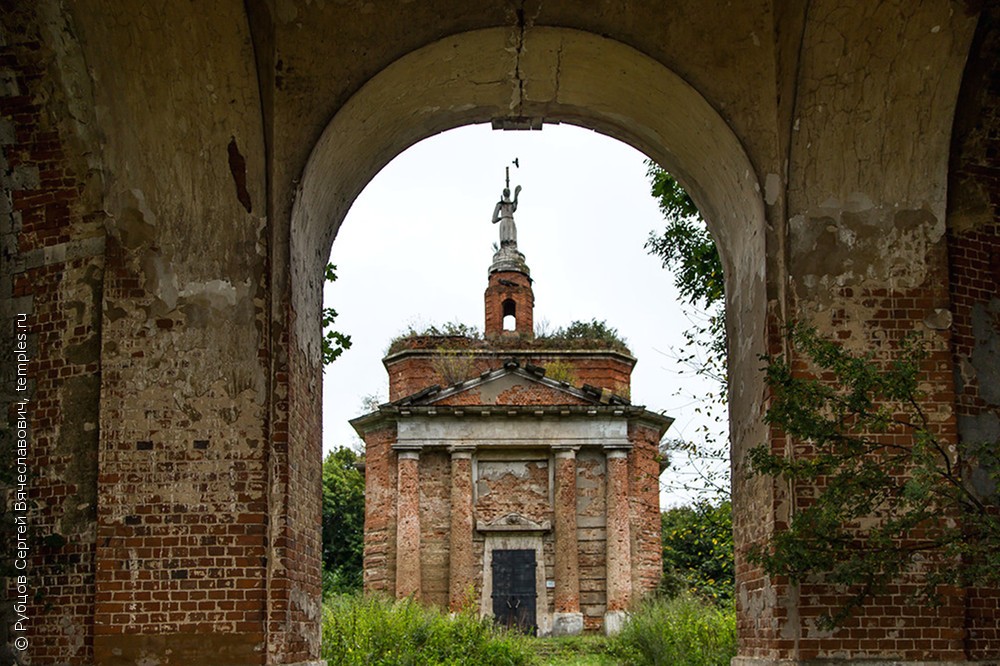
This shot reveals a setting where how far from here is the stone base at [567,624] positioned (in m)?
25.4

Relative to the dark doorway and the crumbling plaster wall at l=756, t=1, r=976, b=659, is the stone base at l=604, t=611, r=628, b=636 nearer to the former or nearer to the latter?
the dark doorway

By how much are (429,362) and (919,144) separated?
74.4 ft

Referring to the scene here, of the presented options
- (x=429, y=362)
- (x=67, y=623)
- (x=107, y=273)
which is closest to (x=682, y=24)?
(x=107, y=273)

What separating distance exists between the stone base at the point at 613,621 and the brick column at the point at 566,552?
1.92 feet

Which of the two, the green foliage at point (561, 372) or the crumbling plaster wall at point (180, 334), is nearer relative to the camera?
the crumbling plaster wall at point (180, 334)

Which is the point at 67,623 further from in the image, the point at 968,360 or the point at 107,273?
the point at 968,360

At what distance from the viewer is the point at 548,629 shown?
25.7 meters

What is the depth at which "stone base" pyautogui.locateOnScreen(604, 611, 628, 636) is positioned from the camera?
82.6 feet

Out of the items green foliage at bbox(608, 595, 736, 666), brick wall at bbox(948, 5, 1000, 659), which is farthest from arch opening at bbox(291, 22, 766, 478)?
green foliage at bbox(608, 595, 736, 666)

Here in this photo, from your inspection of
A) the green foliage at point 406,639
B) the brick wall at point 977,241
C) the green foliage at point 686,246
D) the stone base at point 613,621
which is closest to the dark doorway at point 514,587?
the stone base at point 613,621

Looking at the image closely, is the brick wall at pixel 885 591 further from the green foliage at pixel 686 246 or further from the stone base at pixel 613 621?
the stone base at pixel 613 621

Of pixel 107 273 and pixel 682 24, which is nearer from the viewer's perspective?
pixel 107 273

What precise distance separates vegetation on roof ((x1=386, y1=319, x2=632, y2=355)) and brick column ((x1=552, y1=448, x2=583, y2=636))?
4052 mm

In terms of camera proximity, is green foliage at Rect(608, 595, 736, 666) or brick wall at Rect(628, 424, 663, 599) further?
brick wall at Rect(628, 424, 663, 599)
